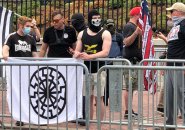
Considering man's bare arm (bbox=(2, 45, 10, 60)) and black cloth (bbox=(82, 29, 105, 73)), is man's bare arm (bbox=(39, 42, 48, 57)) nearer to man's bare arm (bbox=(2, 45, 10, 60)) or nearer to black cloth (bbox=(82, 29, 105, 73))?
man's bare arm (bbox=(2, 45, 10, 60))

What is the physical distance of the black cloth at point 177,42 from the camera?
371 inches

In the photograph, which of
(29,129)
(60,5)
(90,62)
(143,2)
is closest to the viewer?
(29,129)

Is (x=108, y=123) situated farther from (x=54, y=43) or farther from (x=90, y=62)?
(x=54, y=43)

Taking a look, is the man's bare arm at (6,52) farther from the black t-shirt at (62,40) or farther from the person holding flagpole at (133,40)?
the person holding flagpole at (133,40)

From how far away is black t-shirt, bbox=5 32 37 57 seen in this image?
10.6 meters

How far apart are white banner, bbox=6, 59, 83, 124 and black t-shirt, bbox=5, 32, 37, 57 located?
1570 millimetres

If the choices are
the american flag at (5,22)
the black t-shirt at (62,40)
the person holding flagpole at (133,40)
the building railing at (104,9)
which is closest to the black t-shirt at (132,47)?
the person holding flagpole at (133,40)

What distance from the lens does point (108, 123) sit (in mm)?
9312

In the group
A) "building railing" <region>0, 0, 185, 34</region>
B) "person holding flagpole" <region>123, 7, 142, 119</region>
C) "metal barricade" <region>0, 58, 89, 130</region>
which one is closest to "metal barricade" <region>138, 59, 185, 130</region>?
"metal barricade" <region>0, 58, 89, 130</region>

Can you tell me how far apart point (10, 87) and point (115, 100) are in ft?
5.29

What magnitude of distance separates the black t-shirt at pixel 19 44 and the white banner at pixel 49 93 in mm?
1570

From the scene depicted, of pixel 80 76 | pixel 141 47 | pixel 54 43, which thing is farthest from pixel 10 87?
pixel 141 47

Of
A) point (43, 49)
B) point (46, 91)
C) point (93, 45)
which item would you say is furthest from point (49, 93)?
point (43, 49)

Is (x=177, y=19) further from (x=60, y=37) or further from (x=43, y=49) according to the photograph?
(x=43, y=49)
